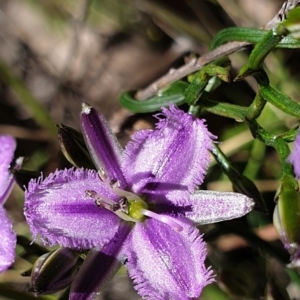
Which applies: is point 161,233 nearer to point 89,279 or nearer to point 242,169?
point 89,279

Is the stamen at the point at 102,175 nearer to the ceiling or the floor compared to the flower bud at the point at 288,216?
nearer to the floor

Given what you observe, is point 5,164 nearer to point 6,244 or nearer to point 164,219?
point 6,244

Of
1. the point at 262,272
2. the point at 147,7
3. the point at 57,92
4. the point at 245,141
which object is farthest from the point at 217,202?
the point at 57,92

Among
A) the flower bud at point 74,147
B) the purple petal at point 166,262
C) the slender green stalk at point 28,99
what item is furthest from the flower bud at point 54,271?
the slender green stalk at point 28,99

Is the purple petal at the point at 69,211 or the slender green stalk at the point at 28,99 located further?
the slender green stalk at the point at 28,99

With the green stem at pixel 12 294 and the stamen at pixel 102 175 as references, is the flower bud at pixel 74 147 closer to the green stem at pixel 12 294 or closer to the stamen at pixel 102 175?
the stamen at pixel 102 175
